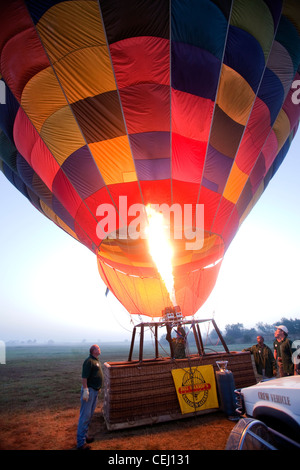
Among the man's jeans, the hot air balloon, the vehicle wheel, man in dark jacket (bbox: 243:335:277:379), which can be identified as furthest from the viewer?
man in dark jacket (bbox: 243:335:277:379)

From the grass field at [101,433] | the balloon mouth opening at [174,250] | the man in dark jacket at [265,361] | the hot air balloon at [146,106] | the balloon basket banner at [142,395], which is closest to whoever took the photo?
the grass field at [101,433]

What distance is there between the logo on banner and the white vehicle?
2.09 metres

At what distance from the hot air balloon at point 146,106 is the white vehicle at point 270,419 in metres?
4.02

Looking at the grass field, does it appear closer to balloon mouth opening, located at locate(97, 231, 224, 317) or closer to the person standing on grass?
the person standing on grass

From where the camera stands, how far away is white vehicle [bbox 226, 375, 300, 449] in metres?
1.86

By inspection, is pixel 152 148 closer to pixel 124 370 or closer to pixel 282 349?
pixel 124 370

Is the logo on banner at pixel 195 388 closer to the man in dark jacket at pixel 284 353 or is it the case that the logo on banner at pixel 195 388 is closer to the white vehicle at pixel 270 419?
the man in dark jacket at pixel 284 353

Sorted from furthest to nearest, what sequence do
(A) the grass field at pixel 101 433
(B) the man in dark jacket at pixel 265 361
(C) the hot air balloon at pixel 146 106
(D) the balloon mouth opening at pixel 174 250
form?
1. (D) the balloon mouth opening at pixel 174 250
2. (B) the man in dark jacket at pixel 265 361
3. (C) the hot air balloon at pixel 146 106
4. (A) the grass field at pixel 101 433

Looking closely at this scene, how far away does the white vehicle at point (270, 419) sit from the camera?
73.1 inches

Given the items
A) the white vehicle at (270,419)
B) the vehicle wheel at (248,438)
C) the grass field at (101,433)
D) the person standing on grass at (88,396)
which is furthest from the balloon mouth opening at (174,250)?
the vehicle wheel at (248,438)

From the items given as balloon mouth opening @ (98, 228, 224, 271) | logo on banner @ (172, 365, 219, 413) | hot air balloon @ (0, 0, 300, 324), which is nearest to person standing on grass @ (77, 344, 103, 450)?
logo on banner @ (172, 365, 219, 413)

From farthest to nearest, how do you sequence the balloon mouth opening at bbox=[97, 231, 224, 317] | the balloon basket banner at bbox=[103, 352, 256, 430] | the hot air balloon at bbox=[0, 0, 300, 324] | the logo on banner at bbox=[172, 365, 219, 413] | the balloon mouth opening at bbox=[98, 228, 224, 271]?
the balloon mouth opening at bbox=[97, 231, 224, 317], the balloon mouth opening at bbox=[98, 228, 224, 271], the logo on banner at bbox=[172, 365, 219, 413], the hot air balloon at bbox=[0, 0, 300, 324], the balloon basket banner at bbox=[103, 352, 256, 430]

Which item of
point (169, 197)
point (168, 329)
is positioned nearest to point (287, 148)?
point (169, 197)
